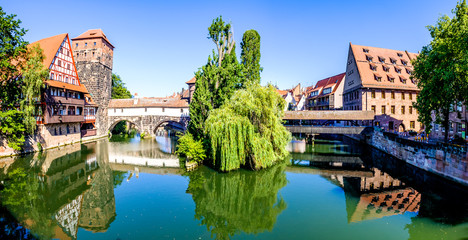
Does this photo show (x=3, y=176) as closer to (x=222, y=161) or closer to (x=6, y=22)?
(x=6, y=22)

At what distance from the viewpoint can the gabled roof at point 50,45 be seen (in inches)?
1043

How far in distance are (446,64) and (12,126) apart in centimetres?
3297

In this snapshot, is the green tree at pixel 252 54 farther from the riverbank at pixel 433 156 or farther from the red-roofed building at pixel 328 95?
the red-roofed building at pixel 328 95

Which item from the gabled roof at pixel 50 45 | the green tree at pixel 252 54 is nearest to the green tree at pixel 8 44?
the gabled roof at pixel 50 45

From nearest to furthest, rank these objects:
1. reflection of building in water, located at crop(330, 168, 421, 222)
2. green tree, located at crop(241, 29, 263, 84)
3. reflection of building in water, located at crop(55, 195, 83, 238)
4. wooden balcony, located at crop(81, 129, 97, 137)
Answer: reflection of building in water, located at crop(55, 195, 83, 238) → reflection of building in water, located at crop(330, 168, 421, 222) → green tree, located at crop(241, 29, 263, 84) → wooden balcony, located at crop(81, 129, 97, 137)

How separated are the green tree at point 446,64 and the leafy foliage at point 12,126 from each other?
31494 millimetres

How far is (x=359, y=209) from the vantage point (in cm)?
1188

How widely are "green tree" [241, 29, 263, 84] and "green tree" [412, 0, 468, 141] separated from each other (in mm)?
17012

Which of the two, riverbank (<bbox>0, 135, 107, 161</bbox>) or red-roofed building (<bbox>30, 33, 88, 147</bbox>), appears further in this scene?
red-roofed building (<bbox>30, 33, 88, 147</bbox>)

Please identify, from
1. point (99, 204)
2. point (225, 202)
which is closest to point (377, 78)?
point (225, 202)

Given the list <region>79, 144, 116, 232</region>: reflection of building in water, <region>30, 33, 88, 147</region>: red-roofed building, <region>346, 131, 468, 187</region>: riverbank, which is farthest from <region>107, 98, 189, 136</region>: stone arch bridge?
<region>346, 131, 468, 187</region>: riverbank

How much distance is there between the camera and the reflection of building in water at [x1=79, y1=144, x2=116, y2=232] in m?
10.4

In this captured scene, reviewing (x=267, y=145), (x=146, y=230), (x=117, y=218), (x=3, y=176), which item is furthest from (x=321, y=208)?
(x=3, y=176)

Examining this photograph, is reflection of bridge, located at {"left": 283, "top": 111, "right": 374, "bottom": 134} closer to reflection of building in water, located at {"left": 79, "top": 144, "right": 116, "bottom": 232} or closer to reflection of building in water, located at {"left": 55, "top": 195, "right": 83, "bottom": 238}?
reflection of building in water, located at {"left": 79, "top": 144, "right": 116, "bottom": 232}
